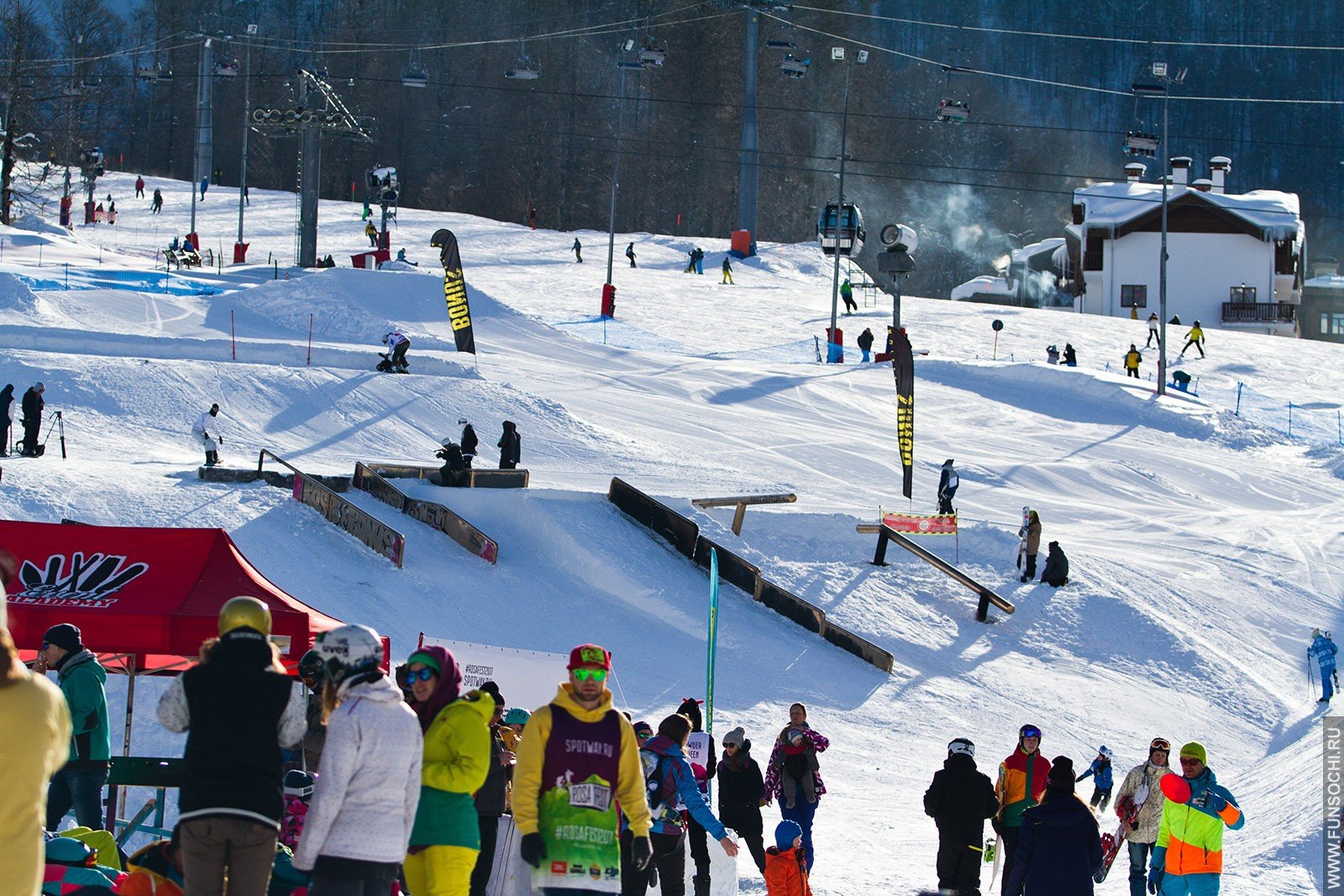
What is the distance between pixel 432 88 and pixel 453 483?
215 feet

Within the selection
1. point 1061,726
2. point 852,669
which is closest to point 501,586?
point 852,669

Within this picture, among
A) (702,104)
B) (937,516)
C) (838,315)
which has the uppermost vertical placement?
(702,104)

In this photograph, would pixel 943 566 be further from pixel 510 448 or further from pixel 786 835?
pixel 786 835

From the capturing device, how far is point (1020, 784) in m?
7.95

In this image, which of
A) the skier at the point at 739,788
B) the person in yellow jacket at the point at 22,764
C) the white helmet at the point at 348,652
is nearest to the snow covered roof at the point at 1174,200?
the skier at the point at 739,788

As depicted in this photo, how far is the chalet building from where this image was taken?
55688 mm

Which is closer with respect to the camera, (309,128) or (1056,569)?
(1056,569)

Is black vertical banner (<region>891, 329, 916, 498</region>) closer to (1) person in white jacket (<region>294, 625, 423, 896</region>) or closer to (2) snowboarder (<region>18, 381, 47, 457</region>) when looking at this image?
(2) snowboarder (<region>18, 381, 47, 457</region>)

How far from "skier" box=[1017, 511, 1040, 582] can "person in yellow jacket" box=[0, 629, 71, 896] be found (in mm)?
18654

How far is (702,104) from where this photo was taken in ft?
258

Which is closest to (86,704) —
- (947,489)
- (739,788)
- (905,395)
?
(739,788)

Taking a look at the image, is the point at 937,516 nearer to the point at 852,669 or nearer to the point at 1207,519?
the point at 852,669

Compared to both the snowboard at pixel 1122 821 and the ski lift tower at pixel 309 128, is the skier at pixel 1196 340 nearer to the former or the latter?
the ski lift tower at pixel 309 128

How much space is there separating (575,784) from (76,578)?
4.04 metres
